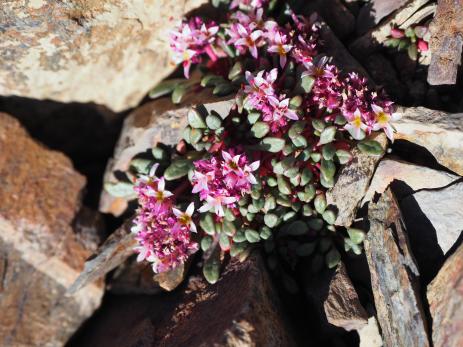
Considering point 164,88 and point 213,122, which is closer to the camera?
point 213,122

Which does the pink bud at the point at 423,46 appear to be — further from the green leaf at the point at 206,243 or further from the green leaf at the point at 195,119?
the green leaf at the point at 206,243

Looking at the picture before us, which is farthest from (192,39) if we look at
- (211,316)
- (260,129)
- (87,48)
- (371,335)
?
(371,335)

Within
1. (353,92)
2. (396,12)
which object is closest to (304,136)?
(353,92)

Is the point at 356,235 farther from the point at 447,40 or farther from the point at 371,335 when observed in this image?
the point at 447,40

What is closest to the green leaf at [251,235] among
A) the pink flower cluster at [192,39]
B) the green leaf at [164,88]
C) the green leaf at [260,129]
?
the green leaf at [260,129]

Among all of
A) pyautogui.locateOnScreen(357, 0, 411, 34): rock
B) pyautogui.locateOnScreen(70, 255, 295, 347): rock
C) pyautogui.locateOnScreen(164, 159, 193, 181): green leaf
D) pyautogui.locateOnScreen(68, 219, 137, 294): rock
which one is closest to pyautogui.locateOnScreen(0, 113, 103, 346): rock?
pyautogui.locateOnScreen(68, 219, 137, 294): rock

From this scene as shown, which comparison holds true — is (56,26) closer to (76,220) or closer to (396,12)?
(76,220)

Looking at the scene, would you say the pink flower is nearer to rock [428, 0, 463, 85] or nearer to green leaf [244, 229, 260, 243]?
rock [428, 0, 463, 85]
